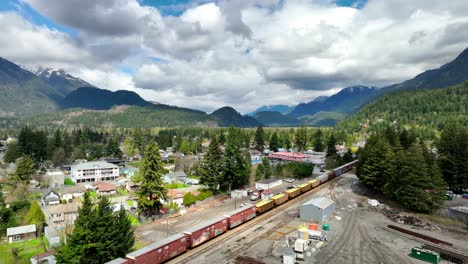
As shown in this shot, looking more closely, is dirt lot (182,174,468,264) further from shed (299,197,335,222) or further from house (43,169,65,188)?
house (43,169,65,188)

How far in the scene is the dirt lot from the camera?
99.6 feet

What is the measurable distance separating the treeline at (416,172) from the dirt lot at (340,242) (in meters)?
6.43

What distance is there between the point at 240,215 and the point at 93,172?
71.5 meters

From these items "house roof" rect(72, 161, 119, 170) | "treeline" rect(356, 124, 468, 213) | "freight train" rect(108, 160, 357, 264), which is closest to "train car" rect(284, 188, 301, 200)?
"freight train" rect(108, 160, 357, 264)

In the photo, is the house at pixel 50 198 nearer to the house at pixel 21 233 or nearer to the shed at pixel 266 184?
the house at pixel 21 233

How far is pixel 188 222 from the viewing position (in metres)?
47.1

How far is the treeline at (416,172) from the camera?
4559 centimetres

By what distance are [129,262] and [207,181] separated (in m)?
38.2

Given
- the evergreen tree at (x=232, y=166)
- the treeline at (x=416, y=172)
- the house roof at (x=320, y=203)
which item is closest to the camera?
the house roof at (x=320, y=203)

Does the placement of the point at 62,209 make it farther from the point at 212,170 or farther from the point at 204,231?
the point at 204,231

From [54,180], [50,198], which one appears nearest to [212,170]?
[50,198]

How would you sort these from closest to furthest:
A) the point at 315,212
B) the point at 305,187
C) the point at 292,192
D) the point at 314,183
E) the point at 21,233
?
1. the point at 315,212
2. the point at 21,233
3. the point at 292,192
4. the point at 305,187
5. the point at 314,183

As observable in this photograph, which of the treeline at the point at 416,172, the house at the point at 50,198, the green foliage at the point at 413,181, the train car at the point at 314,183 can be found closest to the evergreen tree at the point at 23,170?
the house at the point at 50,198

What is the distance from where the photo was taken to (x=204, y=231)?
34125mm
